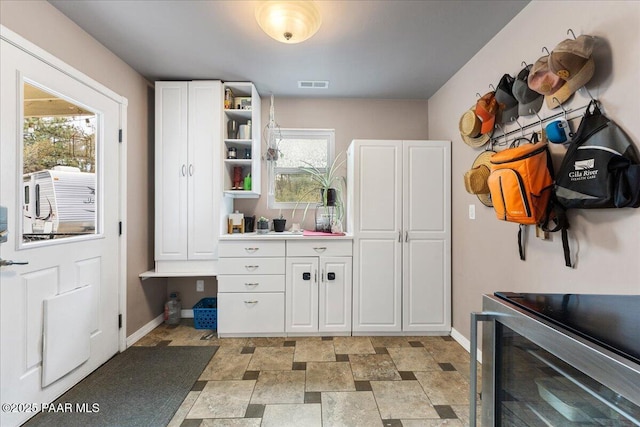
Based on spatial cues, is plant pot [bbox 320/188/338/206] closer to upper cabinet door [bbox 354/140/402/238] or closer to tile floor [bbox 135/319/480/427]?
upper cabinet door [bbox 354/140/402/238]

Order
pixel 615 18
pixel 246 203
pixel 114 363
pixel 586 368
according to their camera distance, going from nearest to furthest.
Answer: pixel 586 368 < pixel 615 18 < pixel 114 363 < pixel 246 203

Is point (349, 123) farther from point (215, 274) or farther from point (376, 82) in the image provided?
point (215, 274)

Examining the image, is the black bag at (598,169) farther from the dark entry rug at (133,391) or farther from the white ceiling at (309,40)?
the dark entry rug at (133,391)

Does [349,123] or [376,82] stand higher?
[376,82]

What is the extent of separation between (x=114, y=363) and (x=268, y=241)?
1540mm

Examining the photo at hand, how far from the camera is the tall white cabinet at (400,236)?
2.81 m

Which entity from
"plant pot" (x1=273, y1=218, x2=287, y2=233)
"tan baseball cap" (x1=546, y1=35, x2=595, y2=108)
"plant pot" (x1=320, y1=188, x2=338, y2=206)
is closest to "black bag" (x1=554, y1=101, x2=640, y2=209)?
"tan baseball cap" (x1=546, y1=35, x2=595, y2=108)

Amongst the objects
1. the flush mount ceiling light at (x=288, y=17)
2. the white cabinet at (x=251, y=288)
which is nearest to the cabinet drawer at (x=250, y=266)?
the white cabinet at (x=251, y=288)

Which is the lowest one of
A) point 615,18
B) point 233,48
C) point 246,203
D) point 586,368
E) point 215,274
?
point 215,274

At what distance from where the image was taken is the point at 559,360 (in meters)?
0.65

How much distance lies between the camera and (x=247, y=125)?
9.84 feet

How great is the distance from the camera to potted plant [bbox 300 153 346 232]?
10.2 feet

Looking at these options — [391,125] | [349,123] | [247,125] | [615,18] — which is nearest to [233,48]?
[247,125]

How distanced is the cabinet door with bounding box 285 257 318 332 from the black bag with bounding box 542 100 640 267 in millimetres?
1973
